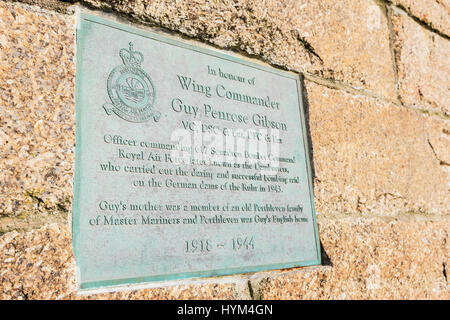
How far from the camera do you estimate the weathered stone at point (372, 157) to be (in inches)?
78.7

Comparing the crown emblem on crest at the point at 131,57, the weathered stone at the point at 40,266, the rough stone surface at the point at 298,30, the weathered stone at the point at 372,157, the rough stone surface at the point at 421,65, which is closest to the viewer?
the weathered stone at the point at 40,266

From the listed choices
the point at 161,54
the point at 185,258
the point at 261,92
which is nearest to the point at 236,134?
the point at 261,92

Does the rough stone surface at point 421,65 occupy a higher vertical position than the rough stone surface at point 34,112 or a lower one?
higher

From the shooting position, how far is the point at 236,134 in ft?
5.68

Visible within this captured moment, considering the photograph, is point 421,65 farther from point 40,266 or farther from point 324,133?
point 40,266

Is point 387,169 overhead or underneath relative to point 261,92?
underneath

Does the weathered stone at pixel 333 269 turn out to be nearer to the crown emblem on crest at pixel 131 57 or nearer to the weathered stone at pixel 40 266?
the weathered stone at pixel 40 266

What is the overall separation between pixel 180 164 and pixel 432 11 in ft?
6.73

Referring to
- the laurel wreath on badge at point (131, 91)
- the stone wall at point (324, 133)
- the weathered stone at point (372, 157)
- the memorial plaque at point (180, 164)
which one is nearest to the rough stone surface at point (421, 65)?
the stone wall at point (324, 133)

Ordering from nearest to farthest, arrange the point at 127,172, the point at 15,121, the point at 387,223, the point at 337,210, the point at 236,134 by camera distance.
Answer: the point at 15,121, the point at 127,172, the point at 236,134, the point at 337,210, the point at 387,223

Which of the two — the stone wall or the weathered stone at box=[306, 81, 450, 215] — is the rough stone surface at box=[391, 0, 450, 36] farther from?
the weathered stone at box=[306, 81, 450, 215]

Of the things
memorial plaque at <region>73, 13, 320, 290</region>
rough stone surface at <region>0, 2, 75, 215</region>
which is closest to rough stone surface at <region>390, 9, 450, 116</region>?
memorial plaque at <region>73, 13, 320, 290</region>

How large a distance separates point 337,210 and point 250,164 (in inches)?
20.1

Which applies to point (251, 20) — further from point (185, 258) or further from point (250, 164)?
point (185, 258)
